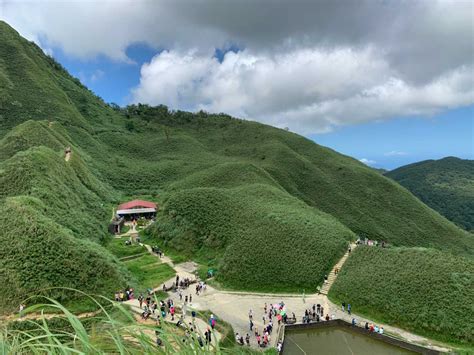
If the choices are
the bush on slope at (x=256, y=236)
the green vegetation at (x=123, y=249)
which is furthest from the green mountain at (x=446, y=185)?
the green vegetation at (x=123, y=249)

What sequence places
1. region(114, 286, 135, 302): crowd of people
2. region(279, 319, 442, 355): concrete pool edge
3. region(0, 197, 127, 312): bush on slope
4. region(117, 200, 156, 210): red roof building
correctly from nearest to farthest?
region(0, 197, 127, 312): bush on slope < region(279, 319, 442, 355): concrete pool edge < region(114, 286, 135, 302): crowd of people < region(117, 200, 156, 210): red roof building

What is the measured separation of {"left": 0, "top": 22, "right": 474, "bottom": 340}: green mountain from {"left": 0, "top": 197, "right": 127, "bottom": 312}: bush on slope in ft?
0.25

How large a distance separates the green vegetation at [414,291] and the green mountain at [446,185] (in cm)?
9420

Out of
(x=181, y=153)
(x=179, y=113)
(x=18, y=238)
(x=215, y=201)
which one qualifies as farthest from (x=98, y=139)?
(x=18, y=238)

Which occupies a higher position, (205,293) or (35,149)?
(35,149)

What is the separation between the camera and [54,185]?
3591 centimetres

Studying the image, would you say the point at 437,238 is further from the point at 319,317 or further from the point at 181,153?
the point at 181,153

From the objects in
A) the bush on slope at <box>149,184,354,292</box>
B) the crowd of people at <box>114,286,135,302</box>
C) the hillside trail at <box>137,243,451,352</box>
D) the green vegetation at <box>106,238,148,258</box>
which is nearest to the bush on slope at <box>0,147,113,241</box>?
the green vegetation at <box>106,238,148,258</box>

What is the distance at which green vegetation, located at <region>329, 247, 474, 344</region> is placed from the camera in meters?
24.9

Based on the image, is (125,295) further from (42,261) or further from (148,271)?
(148,271)

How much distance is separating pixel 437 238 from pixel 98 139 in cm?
7683

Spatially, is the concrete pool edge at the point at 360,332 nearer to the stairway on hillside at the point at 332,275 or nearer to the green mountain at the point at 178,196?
the stairway on hillside at the point at 332,275

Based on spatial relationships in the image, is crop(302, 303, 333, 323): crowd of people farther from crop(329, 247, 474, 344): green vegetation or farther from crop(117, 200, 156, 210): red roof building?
crop(117, 200, 156, 210): red roof building

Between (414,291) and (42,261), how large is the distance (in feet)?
89.0
